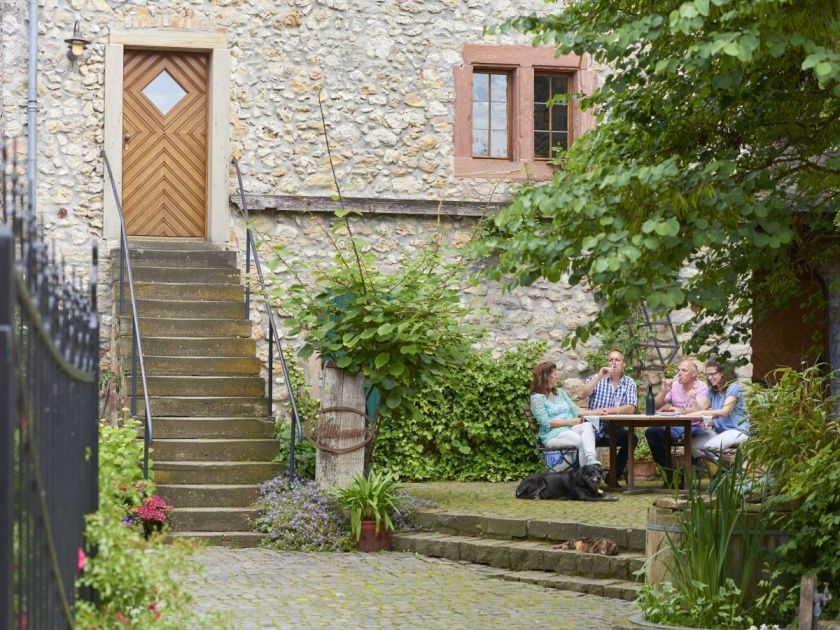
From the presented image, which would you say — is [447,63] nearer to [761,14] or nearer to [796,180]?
[796,180]

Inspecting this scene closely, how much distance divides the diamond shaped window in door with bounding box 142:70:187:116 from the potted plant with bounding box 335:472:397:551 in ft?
16.3

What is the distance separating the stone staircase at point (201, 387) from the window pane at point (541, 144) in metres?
3.36

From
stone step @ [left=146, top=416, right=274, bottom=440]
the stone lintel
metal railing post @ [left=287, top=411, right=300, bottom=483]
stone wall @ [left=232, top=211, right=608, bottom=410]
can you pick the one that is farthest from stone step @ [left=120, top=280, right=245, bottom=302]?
metal railing post @ [left=287, top=411, right=300, bottom=483]

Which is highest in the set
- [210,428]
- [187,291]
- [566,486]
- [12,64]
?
[12,64]

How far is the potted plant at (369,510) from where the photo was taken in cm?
965

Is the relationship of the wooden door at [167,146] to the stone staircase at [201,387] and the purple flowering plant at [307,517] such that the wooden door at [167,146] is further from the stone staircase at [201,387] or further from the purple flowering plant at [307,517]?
the purple flowering plant at [307,517]

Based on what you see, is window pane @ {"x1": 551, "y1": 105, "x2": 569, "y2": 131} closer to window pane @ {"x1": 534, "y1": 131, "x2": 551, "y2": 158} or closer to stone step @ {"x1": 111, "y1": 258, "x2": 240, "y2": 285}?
window pane @ {"x1": 534, "y1": 131, "x2": 551, "y2": 158}

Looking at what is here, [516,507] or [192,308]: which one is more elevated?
[192,308]

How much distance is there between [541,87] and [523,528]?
5.98 meters

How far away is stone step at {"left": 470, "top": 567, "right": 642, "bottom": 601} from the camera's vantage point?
26.1 ft

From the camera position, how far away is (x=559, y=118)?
13.9 meters

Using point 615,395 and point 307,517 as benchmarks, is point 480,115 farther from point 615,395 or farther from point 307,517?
point 307,517

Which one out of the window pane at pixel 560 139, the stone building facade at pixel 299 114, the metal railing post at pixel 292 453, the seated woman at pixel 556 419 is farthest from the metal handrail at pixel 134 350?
the window pane at pixel 560 139

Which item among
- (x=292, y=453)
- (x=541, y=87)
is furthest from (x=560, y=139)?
(x=292, y=453)
